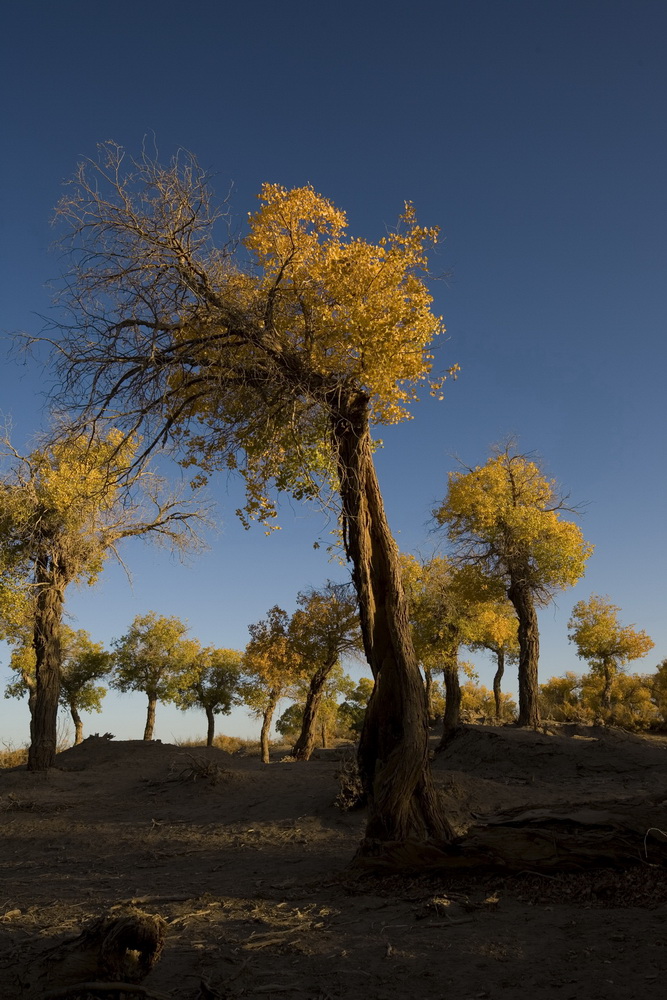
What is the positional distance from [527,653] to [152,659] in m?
23.5

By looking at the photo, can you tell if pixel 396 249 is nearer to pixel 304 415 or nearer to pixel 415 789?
pixel 304 415

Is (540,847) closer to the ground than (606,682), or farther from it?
closer to the ground

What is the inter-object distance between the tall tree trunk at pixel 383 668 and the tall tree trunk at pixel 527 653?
15394 millimetres

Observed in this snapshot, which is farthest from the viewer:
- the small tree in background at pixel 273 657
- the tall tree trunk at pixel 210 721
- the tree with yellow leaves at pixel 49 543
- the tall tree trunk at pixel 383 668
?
the tall tree trunk at pixel 210 721

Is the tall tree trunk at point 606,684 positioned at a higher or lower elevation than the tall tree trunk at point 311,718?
higher

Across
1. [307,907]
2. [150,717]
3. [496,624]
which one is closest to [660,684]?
[496,624]

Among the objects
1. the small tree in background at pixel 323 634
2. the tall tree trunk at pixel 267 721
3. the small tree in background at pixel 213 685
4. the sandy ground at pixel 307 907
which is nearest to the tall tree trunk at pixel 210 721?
the small tree in background at pixel 213 685

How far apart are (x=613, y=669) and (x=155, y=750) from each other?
26.6m

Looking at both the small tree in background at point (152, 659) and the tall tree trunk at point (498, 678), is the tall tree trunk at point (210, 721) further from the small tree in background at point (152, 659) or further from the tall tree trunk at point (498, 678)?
the tall tree trunk at point (498, 678)

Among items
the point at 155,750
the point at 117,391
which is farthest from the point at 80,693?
the point at 117,391

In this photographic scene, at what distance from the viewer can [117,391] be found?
9250mm

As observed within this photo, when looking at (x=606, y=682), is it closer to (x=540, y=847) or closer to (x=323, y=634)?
(x=323, y=634)

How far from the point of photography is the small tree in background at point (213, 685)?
42.8 meters

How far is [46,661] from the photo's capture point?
18.9m
